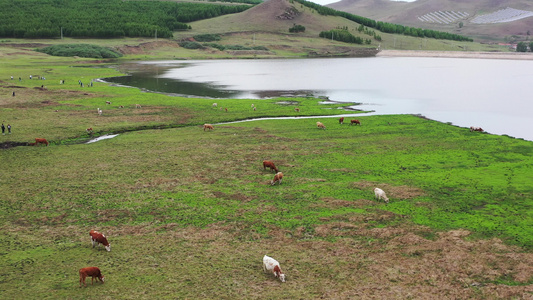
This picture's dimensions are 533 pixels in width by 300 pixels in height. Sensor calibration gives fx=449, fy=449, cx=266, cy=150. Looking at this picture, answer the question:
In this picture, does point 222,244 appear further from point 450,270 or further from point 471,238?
point 471,238

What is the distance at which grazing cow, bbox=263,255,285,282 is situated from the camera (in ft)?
65.2

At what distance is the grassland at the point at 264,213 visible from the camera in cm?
1988

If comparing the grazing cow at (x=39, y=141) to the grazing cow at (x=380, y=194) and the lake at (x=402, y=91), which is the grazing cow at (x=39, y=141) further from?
the lake at (x=402, y=91)

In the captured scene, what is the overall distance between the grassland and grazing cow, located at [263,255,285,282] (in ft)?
1.02

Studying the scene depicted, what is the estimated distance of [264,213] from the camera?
27.5 m

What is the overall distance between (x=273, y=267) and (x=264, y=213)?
292 inches

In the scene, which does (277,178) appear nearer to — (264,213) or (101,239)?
(264,213)

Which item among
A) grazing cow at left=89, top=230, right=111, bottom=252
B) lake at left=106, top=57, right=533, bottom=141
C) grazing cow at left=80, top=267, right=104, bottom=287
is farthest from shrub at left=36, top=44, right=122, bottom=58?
grazing cow at left=80, top=267, right=104, bottom=287

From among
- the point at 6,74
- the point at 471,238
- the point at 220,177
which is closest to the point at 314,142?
the point at 220,177

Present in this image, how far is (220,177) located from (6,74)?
3313 inches

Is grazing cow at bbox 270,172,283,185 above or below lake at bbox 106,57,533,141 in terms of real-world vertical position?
below

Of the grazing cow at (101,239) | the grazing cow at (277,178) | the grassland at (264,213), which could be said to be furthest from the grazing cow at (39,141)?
the grazing cow at (101,239)

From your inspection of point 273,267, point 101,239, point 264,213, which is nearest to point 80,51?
point 264,213

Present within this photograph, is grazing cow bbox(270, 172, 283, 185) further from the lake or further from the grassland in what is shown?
the lake
